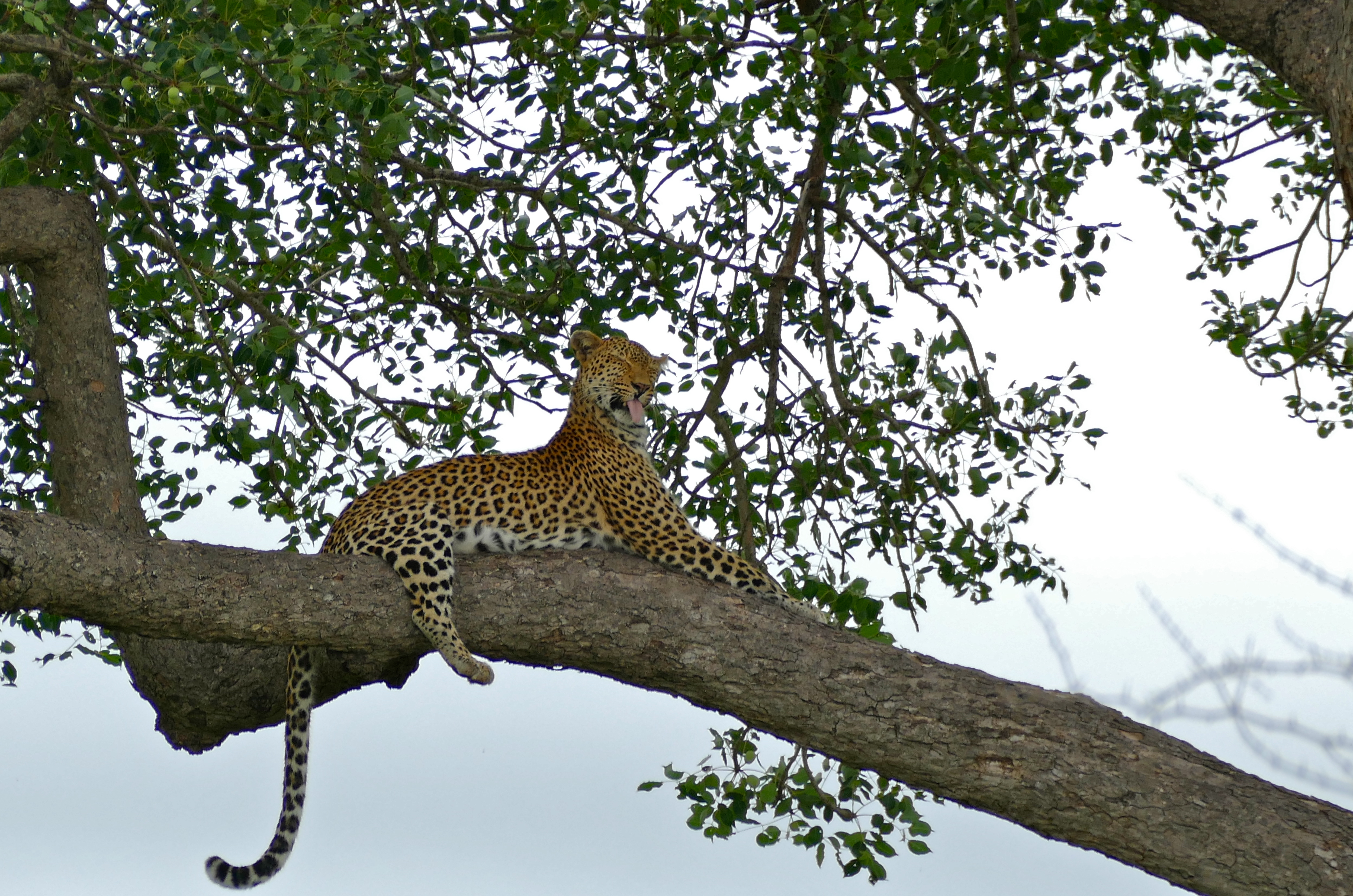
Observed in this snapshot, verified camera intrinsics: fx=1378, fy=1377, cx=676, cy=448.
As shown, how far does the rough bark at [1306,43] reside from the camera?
489 centimetres

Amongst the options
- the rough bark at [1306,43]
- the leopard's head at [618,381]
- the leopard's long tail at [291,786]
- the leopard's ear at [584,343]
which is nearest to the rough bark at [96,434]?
the leopard's long tail at [291,786]

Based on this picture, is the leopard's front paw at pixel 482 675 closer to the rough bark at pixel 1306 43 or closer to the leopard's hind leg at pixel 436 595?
the leopard's hind leg at pixel 436 595

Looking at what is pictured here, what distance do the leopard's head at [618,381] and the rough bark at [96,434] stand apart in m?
1.74

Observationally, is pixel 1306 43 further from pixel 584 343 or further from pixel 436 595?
pixel 436 595

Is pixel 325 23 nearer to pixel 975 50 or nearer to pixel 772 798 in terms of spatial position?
pixel 975 50

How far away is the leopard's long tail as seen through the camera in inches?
202

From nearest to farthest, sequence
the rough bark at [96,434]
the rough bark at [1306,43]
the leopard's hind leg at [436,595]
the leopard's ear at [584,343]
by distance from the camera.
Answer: the rough bark at [1306,43], the leopard's hind leg at [436,595], the rough bark at [96,434], the leopard's ear at [584,343]

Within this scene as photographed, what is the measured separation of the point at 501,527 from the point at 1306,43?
12.1 ft

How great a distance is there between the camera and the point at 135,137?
7.20m

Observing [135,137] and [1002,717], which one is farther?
[135,137]

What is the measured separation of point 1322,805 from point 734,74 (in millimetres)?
4620

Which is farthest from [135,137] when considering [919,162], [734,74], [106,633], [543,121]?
[919,162]

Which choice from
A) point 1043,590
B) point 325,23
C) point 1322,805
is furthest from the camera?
point 1043,590

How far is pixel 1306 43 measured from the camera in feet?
17.2
